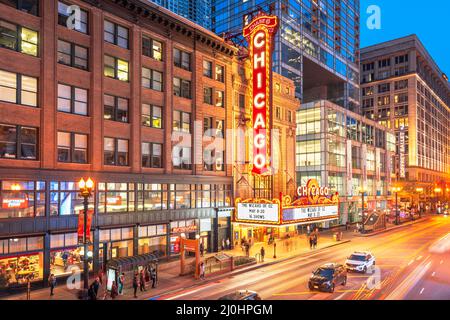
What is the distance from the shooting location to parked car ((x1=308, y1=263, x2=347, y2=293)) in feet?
79.3

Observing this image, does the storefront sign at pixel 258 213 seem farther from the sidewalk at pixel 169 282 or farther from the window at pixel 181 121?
the window at pixel 181 121

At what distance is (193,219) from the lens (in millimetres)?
38750

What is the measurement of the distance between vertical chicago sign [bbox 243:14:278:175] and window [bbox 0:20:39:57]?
2178cm

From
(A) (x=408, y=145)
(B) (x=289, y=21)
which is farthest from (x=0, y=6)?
(A) (x=408, y=145)

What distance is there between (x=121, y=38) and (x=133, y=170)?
38.1 ft

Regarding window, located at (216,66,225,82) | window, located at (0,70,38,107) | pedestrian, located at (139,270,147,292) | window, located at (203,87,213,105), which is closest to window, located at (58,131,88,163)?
window, located at (0,70,38,107)

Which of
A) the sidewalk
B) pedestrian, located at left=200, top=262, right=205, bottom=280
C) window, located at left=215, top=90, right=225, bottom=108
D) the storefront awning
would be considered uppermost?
window, located at left=215, top=90, right=225, bottom=108

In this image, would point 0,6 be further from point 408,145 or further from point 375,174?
point 408,145

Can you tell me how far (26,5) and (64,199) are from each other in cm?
1406

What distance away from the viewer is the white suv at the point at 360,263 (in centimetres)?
2984

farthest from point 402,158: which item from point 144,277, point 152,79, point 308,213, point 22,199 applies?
point 22,199

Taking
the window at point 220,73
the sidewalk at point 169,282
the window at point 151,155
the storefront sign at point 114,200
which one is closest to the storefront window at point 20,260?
the sidewalk at point 169,282

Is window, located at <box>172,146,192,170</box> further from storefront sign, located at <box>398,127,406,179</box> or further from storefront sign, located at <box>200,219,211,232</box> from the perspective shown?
storefront sign, located at <box>398,127,406,179</box>

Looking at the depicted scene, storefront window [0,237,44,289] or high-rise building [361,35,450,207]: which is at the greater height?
high-rise building [361,35,450,207]
